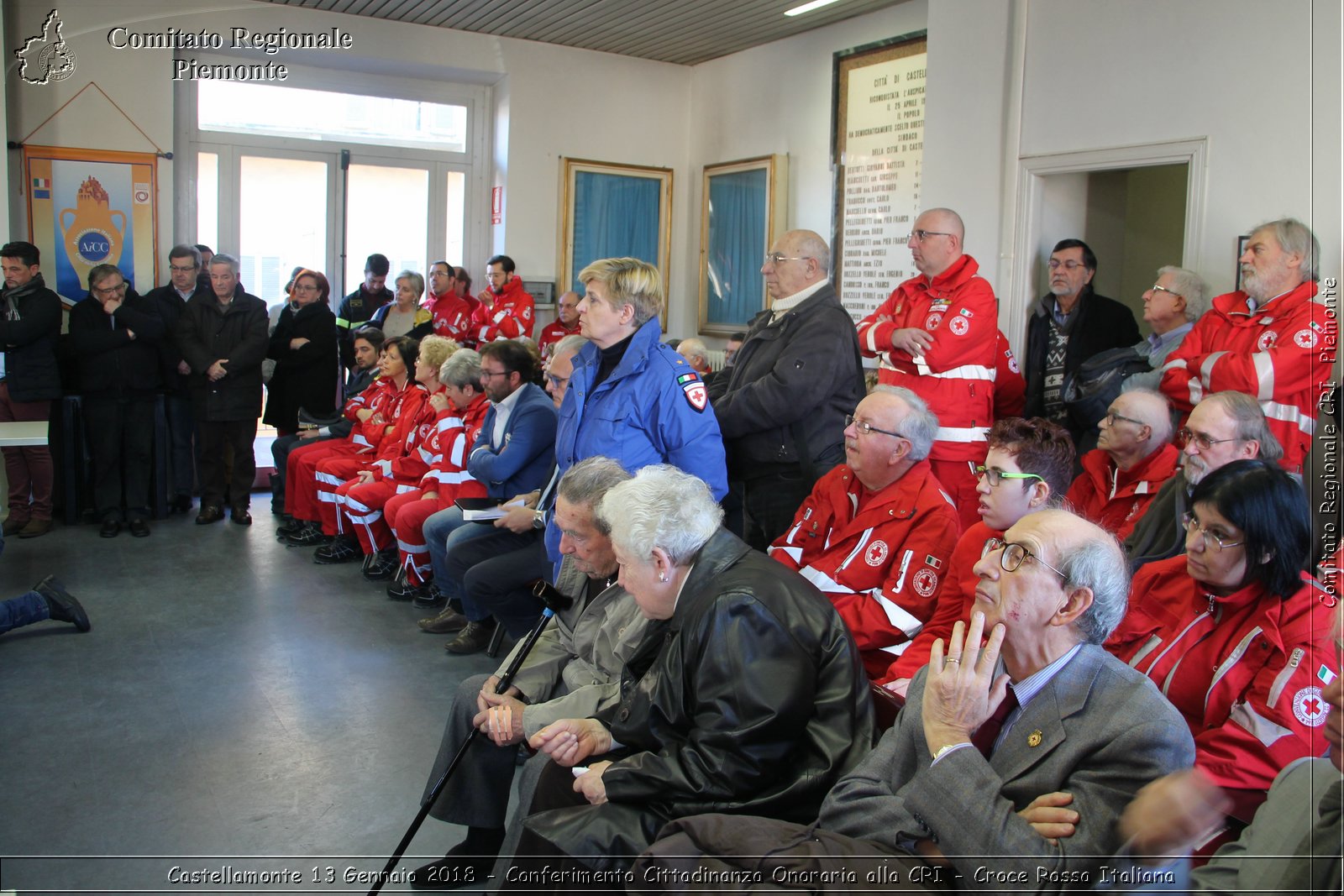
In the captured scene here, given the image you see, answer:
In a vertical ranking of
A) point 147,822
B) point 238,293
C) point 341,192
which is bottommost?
point 147,822

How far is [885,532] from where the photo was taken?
3088 mm

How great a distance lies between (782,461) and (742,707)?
2190 millimetres

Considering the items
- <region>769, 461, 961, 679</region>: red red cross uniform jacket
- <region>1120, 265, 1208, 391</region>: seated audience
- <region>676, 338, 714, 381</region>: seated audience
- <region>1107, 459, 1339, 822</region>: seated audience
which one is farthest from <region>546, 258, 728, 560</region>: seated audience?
<region>676, 338, 714, 381</region>: seated audience

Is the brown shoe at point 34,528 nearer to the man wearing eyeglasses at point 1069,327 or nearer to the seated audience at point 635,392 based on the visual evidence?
the seated audience at point 635,392

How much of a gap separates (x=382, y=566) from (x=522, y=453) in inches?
61.7

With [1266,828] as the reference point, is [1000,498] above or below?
above

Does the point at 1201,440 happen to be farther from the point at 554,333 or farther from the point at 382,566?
the point at 554,333

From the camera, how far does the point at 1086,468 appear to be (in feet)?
11.0

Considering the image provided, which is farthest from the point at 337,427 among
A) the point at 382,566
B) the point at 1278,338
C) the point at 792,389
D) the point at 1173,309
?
the point at 1278,338

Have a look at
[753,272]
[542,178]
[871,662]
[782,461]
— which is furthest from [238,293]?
[871,662]

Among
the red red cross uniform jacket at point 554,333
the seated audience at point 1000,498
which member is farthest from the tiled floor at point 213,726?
the red red cross uniform jacket at point 554,333

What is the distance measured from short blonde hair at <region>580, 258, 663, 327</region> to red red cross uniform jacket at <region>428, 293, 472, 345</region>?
15.8ft

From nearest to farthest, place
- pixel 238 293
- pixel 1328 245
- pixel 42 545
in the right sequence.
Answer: pixel 1328 245, pixel 42 545, pixel 238 293

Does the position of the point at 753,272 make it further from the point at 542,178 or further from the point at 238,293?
the point at 238,293
